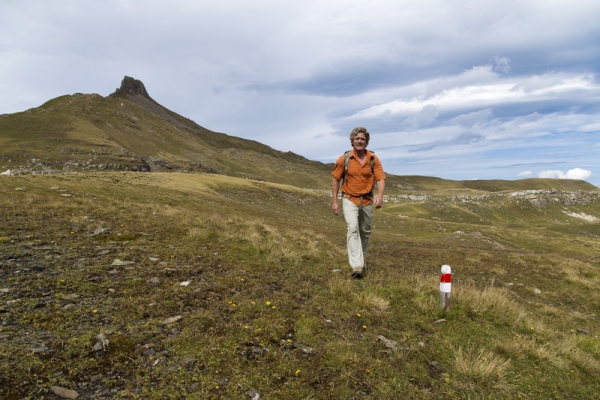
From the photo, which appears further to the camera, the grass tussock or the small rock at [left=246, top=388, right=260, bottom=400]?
the grass tussock

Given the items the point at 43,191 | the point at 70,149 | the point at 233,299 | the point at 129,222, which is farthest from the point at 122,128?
the point at 233,299

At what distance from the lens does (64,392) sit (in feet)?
10.4

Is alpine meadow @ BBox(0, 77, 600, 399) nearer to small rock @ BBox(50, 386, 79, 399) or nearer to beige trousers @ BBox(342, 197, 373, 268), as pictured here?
small rock @ BBox(50, 386, 79, 399)

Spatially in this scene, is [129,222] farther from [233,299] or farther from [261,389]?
[261,389]

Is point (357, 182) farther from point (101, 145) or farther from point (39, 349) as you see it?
point (101, 145)

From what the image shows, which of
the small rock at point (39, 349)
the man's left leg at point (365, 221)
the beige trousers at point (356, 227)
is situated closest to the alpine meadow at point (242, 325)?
the small rock at point (39, 349)

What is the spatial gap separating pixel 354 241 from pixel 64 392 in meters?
6.51

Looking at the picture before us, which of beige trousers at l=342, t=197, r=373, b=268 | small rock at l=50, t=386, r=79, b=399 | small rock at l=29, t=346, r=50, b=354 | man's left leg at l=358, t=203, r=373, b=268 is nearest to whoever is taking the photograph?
small rock at l=50, t=386, r=79, b=399

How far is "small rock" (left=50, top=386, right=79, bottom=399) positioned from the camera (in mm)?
3131

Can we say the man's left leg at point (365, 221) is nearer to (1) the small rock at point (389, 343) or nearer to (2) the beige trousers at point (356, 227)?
(2) the beige trousers at point (356, 227)

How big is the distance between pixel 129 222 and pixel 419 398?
40.2 ft

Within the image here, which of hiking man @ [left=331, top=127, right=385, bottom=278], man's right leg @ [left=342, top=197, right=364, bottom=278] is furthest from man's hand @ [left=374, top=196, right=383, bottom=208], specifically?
man's right leg @ [left=342, top=197, right=364, bottom=278]

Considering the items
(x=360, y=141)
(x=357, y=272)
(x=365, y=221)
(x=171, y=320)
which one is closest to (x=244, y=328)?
(x=171, y=320)

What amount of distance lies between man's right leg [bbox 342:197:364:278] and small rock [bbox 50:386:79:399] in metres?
6.15
